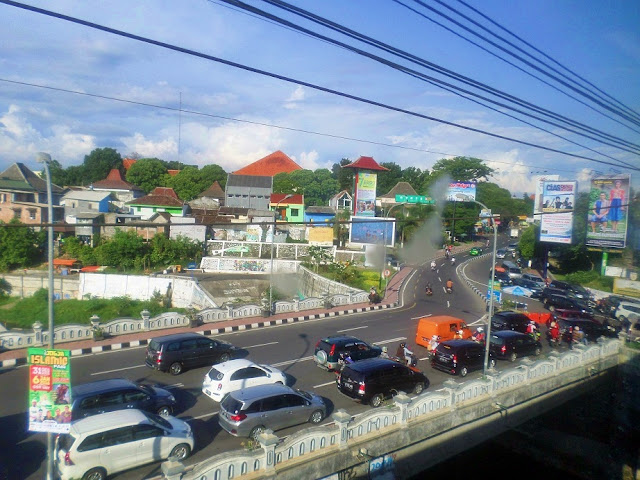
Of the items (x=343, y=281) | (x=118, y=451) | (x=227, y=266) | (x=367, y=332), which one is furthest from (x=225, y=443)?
(x=227, y=266)

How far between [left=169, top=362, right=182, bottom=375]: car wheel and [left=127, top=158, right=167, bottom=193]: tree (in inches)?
2464

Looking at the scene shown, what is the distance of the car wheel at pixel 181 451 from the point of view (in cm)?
875

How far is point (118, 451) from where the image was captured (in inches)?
319

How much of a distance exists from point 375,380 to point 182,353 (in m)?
5.99

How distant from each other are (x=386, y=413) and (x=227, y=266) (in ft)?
93.3

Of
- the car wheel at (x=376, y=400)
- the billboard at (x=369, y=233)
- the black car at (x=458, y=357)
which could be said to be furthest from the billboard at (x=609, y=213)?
the car wheel at (x=376, y=400)

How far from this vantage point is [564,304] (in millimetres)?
27359

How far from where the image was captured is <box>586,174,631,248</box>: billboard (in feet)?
109

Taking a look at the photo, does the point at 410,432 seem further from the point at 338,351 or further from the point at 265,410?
the point at 338,351

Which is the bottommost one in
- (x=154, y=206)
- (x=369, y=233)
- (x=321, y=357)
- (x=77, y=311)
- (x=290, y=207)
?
(x=77, y=311)

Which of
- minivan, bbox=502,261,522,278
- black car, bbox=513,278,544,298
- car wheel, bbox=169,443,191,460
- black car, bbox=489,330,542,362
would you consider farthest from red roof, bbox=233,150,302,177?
car wheel, bbox=169,443,191,460

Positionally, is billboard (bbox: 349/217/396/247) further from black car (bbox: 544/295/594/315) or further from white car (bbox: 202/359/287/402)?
white car (bbox: 202/359/287/402)

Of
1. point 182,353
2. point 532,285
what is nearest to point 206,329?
point 182,353

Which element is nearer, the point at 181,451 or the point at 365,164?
the point at 181,451
